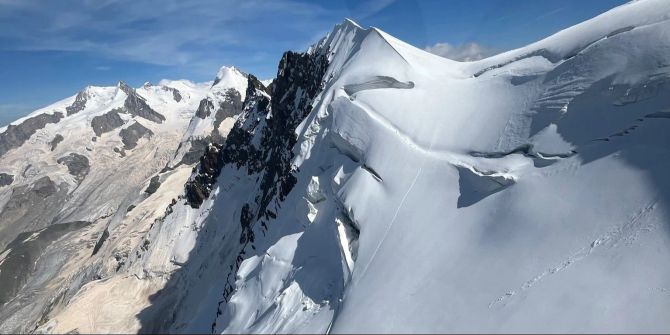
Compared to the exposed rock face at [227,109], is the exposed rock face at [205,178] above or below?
below

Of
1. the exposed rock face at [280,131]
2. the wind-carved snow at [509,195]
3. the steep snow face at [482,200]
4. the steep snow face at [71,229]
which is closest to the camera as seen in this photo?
the wind-carved snow at [509,195]

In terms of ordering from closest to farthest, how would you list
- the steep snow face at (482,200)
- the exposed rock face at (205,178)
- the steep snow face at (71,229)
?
the steep snow face at (482,200), the exposed rock face at (205,178), the steep snow face at (71,229)

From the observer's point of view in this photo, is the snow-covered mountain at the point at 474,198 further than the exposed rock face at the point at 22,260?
No

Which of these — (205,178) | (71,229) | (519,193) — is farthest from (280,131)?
(71,229)

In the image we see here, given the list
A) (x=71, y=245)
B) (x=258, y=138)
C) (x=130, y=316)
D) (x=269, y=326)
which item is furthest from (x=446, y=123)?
(x=71, y=245)

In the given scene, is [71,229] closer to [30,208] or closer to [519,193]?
[30,208]

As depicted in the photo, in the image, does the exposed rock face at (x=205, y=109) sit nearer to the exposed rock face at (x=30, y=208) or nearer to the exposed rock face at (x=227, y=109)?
the exposed rock face at (x=227, y=109)

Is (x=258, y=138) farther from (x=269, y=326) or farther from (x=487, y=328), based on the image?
(x=487, y=328)

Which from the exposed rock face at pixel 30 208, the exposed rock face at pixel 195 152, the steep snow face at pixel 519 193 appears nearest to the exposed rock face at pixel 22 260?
the exposed rock face at pixel 30 208
